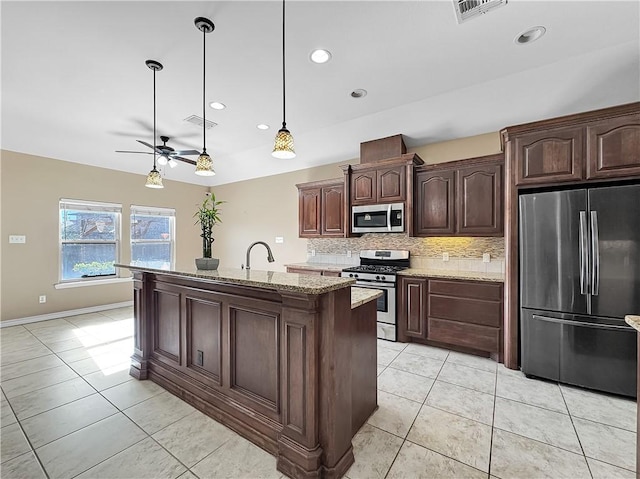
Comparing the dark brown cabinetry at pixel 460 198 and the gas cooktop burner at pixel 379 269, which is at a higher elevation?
the dark brown cabinetry at pixel 460 198

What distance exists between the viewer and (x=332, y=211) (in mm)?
4602

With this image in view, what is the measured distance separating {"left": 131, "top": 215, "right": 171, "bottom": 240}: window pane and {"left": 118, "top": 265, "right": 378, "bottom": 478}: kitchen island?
12.8 feet

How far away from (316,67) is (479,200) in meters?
2.45

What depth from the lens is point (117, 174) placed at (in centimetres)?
540

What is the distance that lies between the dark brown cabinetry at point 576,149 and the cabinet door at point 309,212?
2.80 metres

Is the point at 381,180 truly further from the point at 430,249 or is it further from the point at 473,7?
the point at 473,7

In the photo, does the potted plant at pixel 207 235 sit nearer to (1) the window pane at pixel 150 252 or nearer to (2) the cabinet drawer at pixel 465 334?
(2) the cabinet drawer at pixel 465 334

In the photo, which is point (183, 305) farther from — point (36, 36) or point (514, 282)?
point (514, 282)

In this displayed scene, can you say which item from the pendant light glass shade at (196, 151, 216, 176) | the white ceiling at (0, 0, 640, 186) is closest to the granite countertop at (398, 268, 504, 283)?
the white ceiling at (0, 0, 640, 186)

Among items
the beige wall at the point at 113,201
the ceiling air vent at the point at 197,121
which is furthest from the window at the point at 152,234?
the ceiling air vent at the point at 197,121

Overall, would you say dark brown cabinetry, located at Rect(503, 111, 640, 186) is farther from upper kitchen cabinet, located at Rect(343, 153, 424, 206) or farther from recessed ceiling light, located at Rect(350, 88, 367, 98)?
recessed ceiling light, located at Rect(350, 88, 367, 98)

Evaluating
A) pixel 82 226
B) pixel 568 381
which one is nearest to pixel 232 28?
pixel 568 381

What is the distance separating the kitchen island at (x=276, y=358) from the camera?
1.54 metres

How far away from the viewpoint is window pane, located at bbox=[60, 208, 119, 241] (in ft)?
16.0
